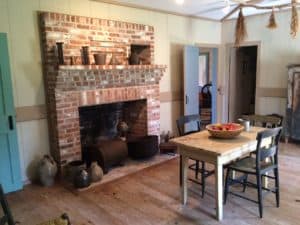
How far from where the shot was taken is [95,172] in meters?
3.53

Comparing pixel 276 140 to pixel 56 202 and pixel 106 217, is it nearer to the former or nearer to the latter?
pixel 106 217

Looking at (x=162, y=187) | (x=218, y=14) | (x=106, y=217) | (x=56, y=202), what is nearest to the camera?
(x=106, y=217)

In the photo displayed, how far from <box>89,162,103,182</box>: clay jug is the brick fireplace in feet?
1.33

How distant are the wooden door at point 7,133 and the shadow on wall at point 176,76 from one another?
3.02 m

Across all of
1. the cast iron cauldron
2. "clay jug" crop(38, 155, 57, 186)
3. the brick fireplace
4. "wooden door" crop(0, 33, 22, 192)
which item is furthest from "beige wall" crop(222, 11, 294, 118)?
"wooden door" crop(0, 33, 22, 192)

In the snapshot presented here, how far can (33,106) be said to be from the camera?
351 centimetres

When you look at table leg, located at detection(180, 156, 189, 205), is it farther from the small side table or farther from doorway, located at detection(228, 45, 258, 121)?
doorway, located at detection(228, 45, 258, 121)

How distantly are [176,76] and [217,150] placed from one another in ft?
10.3

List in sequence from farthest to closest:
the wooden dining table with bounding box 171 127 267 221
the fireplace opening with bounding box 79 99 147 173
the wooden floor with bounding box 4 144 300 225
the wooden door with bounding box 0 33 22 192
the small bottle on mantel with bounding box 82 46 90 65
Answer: the fireplace opening with bounding box 79 99 147 173, the small bottle on mantel with bounding box 82 46 90 65, the wooden door with bounding box 0 33 22 192, the wooden floor with bounding box 4 144 300 225, the wooden dining table with bounding box 171 127 267 221

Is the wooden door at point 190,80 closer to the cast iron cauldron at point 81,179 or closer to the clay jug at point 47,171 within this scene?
the cast iron cauldron at point 81,179

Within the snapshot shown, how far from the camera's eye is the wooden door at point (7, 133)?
3.14m

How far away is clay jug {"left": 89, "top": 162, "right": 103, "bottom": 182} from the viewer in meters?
3.52

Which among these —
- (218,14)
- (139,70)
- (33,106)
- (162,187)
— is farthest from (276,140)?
(218,14)

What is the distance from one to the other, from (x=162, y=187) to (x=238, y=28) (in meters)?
2.45
